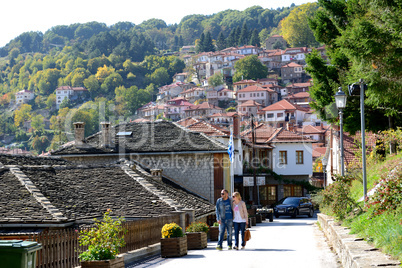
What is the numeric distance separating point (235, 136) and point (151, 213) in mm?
26600

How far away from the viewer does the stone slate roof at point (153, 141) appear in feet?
112

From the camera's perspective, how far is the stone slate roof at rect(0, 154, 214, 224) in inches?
647

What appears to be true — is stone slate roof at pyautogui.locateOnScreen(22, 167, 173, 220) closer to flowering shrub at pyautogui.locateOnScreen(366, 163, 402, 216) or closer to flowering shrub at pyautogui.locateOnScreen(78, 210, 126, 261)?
flowering shrub at pyautogui.locateOnScreen(78, 210, 126, 261)

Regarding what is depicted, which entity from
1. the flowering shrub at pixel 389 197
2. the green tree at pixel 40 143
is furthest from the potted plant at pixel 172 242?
the green tree at pixel 40 143

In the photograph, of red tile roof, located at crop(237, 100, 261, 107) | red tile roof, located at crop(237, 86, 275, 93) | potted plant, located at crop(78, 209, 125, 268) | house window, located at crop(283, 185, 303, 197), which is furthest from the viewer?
red tile roof, located at crop(237, 86, 275, 93)

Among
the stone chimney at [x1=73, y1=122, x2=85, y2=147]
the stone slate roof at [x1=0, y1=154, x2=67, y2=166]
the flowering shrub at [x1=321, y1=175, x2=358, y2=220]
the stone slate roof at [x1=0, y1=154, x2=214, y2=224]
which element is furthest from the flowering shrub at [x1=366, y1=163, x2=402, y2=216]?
the stone chimney at [x1=73, y1=122, x2=85, y2=147]

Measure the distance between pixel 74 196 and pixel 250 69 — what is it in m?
180

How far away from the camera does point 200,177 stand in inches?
1332

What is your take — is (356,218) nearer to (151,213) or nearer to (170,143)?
(151,213)

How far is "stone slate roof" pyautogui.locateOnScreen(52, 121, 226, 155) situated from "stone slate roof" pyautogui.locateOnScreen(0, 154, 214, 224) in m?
8.23

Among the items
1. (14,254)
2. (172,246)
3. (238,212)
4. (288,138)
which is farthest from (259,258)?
(288,138)

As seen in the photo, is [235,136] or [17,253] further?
[235,136]

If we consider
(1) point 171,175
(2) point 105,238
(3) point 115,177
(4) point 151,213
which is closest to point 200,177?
(1) point 171,175

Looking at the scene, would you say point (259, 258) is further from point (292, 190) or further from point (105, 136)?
point (292, 190)
